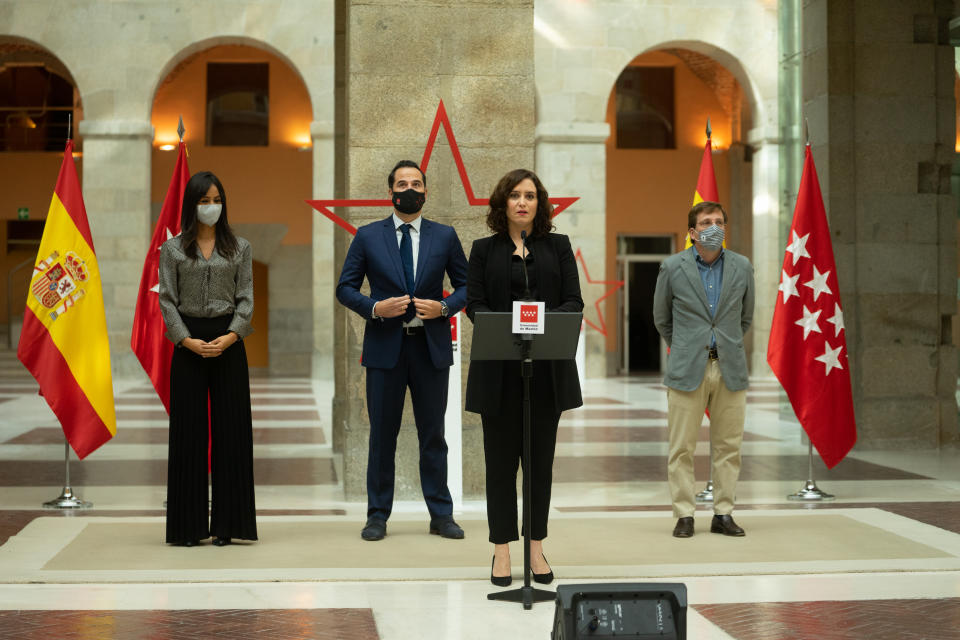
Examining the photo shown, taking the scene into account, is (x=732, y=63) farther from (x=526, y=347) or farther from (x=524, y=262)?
(x=526, y=347)

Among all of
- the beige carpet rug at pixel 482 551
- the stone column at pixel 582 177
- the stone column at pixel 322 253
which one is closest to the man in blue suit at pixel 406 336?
the beige carpet rug at pixel 482 551

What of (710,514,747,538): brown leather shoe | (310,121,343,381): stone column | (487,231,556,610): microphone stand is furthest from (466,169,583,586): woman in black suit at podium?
(310,121,343,381): stone column

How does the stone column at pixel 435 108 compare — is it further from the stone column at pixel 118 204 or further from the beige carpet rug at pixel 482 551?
the stone column at pixel 118 204

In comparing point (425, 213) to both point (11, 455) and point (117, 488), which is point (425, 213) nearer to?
point (117, 488)

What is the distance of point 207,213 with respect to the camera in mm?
6660

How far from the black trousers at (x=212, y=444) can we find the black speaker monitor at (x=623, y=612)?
3.26 metres

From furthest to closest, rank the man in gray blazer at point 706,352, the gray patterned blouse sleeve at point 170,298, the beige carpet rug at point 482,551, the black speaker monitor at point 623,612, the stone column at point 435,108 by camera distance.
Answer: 1. the stone column at point 435,108
2. the man in gray blazer at point 706,352
3. the gray patterned blouse sleeve at point 170,298
4. the beige carpet rug at point 482,551
5. the black speaker monitor at point 623,612

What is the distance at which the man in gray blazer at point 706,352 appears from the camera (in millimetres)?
7051

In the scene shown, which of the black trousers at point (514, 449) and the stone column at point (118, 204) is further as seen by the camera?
the stone column at point (118, 204)

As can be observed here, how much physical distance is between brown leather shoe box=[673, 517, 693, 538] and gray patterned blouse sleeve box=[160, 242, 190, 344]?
2867 millimetres

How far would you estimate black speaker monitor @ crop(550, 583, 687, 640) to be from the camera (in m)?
3.72

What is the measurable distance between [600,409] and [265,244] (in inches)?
509

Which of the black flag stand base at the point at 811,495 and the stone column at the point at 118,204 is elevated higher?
the stone column at the point at 118,204

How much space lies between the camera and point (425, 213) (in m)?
8.45
